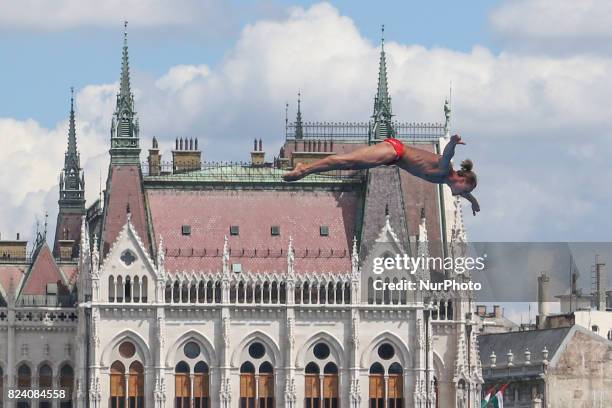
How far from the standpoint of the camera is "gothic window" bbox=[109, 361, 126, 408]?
198875 mm

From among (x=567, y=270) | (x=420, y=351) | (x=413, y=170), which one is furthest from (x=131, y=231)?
(x=413, y=170)

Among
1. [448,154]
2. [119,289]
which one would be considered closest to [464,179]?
[448,154]

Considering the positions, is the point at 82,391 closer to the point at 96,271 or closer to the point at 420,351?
the point at 96,271

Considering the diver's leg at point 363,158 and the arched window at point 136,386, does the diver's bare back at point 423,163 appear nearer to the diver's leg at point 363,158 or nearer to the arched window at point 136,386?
the diver's leg at point 363,158

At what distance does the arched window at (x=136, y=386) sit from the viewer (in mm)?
199000

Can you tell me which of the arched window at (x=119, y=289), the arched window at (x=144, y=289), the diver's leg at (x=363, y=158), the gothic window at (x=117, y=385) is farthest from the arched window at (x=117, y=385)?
the diver's leg at (x=363, y=158)

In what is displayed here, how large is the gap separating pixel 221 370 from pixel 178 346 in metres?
3.63

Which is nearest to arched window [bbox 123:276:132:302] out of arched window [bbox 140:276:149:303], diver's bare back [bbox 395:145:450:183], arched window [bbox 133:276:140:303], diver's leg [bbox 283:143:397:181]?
arched window [bbox 133:276:140:303]

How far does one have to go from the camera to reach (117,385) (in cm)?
19912

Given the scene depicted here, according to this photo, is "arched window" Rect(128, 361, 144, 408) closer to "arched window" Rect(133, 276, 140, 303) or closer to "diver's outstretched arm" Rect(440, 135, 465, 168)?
"arched window" Rect(133, 276, 140, 303)

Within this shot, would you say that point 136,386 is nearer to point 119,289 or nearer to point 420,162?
point 119,289

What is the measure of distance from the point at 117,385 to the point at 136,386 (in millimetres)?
1396

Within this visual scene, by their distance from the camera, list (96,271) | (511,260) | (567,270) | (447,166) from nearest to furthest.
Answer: (447,166) < (511,260) < (567,270) < (96,271)

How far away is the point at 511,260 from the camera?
115438mm
